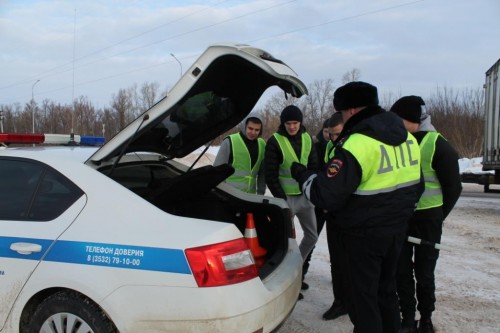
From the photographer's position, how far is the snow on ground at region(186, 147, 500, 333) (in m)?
3.80

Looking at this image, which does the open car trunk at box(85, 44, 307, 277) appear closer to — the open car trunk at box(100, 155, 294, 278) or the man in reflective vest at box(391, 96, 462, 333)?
the open car trunk at box(100, 155, 294, 278)

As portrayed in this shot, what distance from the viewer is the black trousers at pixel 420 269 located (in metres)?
3.54

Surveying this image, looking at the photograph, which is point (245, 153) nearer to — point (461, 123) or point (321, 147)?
point (321, 147)

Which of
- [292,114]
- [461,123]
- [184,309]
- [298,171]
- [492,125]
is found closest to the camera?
[184,309]

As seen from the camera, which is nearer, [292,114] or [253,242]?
[253,242]

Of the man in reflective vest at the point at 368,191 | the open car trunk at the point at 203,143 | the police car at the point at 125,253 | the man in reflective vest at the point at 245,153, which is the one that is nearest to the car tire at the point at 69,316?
the police car at the point at 125,253

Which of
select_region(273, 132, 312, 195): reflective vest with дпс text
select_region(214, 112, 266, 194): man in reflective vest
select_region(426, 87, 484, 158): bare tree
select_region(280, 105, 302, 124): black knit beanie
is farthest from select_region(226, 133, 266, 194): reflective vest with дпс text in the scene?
select_region(426, 87, 484, 158): bare tree

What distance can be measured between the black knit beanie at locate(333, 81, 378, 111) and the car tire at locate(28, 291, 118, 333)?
207 cm

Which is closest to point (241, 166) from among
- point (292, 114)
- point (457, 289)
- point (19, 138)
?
point (292, 114)

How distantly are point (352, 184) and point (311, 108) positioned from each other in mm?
50671

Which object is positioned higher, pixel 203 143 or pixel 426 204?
pixel 203 143

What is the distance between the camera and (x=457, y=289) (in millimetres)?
4625

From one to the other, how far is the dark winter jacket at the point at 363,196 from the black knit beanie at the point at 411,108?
749 mm

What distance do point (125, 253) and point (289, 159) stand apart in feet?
7.76
